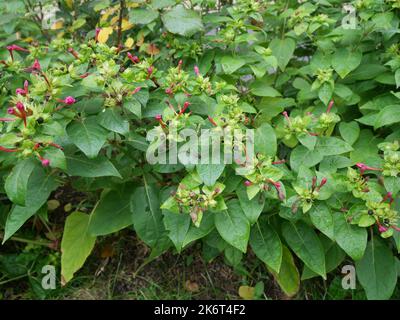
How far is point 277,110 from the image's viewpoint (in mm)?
1824

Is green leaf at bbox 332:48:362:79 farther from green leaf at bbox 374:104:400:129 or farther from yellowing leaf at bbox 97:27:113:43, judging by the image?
yellowing leaf at bbox 97:27:113:43

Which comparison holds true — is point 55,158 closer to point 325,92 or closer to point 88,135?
point 88,135

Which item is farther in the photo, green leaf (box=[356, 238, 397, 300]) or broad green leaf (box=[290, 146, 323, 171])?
green leaf (box=[356, 238, 397, 300])

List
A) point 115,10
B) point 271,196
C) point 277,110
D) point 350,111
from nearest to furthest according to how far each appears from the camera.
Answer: point 271,196, point 277,110, point 350,111, point 115,10

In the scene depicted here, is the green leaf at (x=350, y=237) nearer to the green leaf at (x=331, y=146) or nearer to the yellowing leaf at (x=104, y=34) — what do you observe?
the green leaf at (x=331, y=146)

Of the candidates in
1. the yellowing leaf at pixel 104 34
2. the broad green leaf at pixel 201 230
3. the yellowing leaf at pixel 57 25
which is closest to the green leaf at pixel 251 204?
the broad green leaf at pixel 201 230

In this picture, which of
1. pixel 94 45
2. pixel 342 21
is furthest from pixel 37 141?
pixel 342 21

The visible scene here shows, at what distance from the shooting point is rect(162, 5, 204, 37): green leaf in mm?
1726

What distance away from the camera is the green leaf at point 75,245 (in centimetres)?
191

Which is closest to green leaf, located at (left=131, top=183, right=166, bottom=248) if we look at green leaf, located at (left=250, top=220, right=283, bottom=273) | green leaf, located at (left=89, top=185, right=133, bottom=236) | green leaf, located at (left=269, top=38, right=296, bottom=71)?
green leaf, located at (left=89, top=185, right=133, bottom=236)

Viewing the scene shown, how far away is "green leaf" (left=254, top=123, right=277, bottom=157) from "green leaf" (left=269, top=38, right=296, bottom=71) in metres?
0.47

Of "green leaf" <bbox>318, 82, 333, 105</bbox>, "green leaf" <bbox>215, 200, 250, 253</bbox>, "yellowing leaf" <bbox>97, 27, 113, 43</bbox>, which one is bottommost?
"green leaf" <bbox>215, 200, 250, 253</bbox>

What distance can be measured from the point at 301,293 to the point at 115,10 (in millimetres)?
1493
